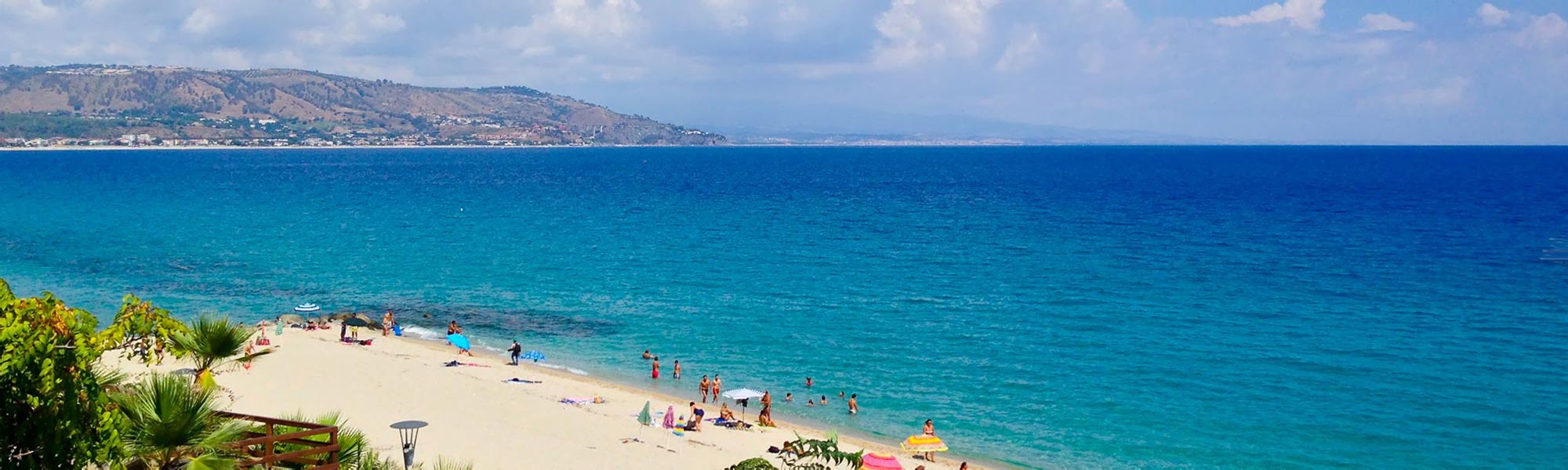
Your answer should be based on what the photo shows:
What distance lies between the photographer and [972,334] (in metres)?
37.0

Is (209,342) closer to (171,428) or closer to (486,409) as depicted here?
(171,428)

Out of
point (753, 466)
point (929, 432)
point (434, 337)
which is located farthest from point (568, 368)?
point (753, 466)

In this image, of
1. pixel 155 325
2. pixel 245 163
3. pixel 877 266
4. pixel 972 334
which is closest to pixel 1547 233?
pixel 877 266

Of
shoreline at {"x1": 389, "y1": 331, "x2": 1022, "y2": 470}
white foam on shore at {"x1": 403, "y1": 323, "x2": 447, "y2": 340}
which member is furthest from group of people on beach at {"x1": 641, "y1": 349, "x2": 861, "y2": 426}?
white foam on shore at {"x1": 403, "y1": 323, "x2": 447, "y2": 340}

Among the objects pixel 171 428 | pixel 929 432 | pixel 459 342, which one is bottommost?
pixel 459 342

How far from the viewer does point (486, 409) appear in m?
27.1

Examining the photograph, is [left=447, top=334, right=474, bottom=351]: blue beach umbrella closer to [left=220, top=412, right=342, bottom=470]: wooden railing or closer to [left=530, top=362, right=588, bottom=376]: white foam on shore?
[left=530, top=362, right=588, bottom=376]: white foam on shore

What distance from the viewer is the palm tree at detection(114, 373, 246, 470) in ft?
35.9

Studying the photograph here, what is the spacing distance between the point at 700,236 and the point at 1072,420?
137 ft

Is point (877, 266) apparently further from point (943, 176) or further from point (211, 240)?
point (943, 176)

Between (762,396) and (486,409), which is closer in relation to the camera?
(486,409)

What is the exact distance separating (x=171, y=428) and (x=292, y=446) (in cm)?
248

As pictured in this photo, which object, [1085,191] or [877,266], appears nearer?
[877,266]

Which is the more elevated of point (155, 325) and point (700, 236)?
point (155, 325)
